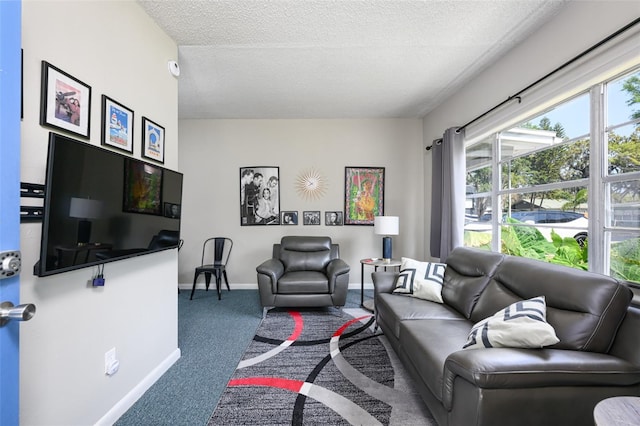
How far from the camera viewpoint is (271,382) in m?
1.77

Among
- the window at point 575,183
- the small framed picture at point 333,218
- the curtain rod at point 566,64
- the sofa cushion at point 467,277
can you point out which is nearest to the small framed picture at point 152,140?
the small framed picture at point 333,218

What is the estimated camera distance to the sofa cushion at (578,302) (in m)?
1.20

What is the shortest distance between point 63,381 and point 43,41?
160 centimetres

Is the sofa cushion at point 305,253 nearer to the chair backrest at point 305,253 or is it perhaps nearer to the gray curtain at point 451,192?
the chair backrest at point 305,253

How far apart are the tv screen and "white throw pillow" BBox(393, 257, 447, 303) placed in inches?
82.0

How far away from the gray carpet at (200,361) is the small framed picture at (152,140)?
166 cm

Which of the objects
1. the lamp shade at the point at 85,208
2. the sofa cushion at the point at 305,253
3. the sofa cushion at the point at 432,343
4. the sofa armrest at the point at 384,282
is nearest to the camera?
the lamp shade at the point at 85,208

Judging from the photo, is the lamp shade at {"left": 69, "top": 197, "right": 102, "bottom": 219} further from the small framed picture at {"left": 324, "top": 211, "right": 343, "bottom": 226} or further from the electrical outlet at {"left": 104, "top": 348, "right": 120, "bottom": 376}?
the small framed picture at {"left": 324, "top": 211, "right": 343, "bottom": 226}

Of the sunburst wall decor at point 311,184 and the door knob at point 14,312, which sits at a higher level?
the sunburst wall decor at point 311,184

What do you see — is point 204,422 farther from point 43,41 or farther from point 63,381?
point 43,41

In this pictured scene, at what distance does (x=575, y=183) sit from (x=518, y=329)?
139cm

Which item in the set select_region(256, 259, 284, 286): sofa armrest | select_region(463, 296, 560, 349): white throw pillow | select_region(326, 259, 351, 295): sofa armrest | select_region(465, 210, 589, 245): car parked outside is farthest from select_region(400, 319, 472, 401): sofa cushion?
select_region(256, 259, 284, 286): sofa armrest

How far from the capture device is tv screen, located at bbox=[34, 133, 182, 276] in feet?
3.36

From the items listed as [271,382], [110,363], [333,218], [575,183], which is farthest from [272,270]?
[575,183]
